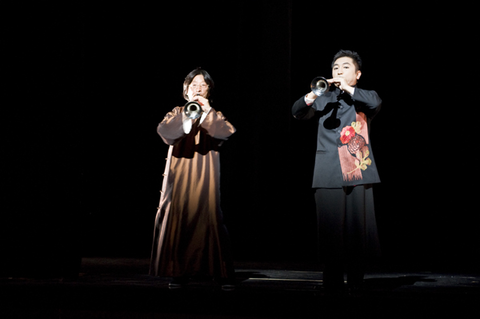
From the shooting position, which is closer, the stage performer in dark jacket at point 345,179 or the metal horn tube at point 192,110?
the stage performer in dark jacket at point 345,179

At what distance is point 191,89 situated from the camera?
107 inches

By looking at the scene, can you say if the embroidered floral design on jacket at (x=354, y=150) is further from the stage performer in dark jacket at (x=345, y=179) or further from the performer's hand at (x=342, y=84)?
the performer's hand at (x=342, y=84)

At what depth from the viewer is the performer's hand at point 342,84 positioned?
243cm

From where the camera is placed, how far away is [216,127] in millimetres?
2602

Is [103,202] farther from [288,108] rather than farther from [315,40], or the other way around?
[315,40]

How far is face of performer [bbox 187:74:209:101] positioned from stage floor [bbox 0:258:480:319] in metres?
1.10

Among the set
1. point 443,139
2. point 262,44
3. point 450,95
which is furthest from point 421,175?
point 262,44

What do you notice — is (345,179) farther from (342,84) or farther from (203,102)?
(203,102)

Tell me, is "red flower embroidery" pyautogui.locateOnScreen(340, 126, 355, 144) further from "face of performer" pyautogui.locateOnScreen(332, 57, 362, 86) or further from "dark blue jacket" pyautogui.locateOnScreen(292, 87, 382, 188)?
"face of performer" pyautogui.locateOnScreen(332, 57, 362, 86)

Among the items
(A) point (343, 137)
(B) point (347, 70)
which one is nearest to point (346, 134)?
(A) point (343, 137)

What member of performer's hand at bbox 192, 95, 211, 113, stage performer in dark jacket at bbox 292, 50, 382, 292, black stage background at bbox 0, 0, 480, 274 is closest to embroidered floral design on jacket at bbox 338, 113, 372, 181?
stage performer in dark jacket at bbox 292, 50, 382, 292

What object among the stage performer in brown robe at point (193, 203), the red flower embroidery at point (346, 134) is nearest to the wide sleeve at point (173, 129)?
the stage performer in brown robe at point (193, 203)

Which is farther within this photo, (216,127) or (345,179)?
(216,127)

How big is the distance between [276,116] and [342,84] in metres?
1.74
